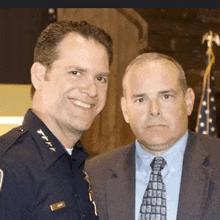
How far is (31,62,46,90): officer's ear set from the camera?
1.81 meters

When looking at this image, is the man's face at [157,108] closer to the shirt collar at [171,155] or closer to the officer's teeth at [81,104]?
the shirt collar at [171,155]

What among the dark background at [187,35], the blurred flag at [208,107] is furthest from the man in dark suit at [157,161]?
the dark background at [187,35]

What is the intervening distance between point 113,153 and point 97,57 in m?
0.96

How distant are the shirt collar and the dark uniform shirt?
677 mm

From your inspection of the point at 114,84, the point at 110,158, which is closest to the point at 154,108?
the point at 110,158

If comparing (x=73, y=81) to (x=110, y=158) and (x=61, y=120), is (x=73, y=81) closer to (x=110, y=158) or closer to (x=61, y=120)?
(x=61, y=120)

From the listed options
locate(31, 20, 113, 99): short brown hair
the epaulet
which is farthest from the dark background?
the epaulet

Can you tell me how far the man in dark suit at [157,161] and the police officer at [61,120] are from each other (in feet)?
1.64

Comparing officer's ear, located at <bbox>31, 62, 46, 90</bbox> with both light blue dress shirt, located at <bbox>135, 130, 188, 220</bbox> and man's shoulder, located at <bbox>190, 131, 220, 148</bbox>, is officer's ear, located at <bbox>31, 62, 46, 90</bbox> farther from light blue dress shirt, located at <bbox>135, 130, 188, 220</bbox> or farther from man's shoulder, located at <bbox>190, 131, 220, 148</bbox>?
man's shoulder, located at <bbox>190, 131, 220, 148</bbox>

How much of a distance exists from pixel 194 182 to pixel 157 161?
9.7 inches

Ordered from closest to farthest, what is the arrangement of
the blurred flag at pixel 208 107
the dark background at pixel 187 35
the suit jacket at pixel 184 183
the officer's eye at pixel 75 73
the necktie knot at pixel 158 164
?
1. the officer's eye at pixel 75 73
2. the suit jacket at pixel 184 183
3. the necktie knot at pixel 158 164
4. the blurred flag at pixel 208 107
5. the dark background at pixel 187 35

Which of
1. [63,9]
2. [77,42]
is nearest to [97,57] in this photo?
[77,42]

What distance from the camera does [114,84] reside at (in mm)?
4906

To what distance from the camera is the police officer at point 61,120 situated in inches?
64.5
